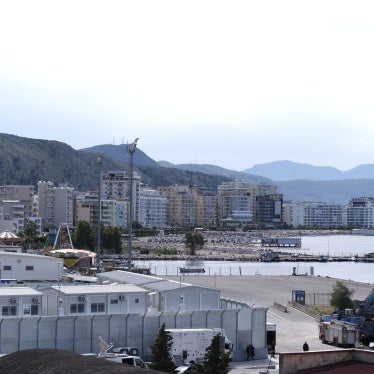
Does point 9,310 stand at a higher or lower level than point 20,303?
lower

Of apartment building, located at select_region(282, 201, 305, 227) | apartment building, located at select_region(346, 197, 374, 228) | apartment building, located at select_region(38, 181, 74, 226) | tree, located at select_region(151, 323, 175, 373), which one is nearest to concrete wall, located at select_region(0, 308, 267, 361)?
tree, located at select_region(151, 323, 175, 373)

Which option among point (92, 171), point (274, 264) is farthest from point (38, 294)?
point (92, 171)

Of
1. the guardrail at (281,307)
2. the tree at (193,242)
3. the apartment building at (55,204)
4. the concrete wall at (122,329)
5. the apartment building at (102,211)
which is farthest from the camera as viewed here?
the apartment building at (55,204)

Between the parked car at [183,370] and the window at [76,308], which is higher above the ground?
the window at [76,308]

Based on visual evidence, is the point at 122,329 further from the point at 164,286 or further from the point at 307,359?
the point at 307,359

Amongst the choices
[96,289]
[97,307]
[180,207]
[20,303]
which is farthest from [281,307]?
[180,207]

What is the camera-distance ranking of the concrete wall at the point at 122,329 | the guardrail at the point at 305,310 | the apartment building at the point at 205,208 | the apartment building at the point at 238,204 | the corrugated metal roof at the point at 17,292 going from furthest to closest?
the apartment building at the point at 238,204 < the apartment building at the point at 205,208 < the guardrail at the point at 305,310 < the corrugated metal roof at the point at 17,292 < the concrete wall at the point at 122,329

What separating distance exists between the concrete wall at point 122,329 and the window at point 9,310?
1010 mm

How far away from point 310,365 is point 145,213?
12767 cm

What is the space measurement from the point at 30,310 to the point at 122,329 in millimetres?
1953

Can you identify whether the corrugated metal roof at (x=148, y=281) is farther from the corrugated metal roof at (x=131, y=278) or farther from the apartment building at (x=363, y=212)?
the apartment building at (x=363, y=212)

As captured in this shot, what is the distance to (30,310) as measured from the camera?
17.1m

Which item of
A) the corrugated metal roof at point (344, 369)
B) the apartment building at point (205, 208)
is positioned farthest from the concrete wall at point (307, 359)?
the apartment building at point (205, 208)

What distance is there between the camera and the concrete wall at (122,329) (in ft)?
52.4
